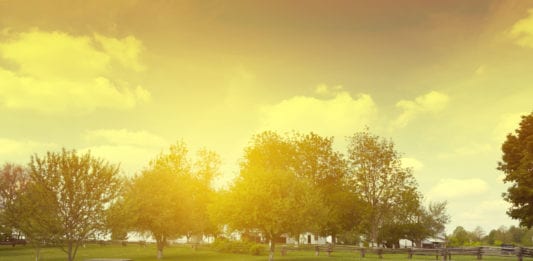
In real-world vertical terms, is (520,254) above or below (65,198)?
below

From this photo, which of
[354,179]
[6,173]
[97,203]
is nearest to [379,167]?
[354,179]

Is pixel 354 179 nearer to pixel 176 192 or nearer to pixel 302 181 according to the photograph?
pixel 302 181

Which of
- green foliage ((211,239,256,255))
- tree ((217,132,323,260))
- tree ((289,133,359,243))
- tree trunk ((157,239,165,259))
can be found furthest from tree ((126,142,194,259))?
tree ((289,133,359,243))

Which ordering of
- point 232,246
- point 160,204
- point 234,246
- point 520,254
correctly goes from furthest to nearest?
point 232,246 < point 234,246 < point 160,204 < point 520,254

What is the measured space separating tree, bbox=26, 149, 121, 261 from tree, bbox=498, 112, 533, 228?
44178 mm

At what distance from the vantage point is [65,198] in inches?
1264

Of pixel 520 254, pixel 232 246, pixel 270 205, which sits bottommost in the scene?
pixel 232 246

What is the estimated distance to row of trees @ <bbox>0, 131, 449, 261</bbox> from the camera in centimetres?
3234

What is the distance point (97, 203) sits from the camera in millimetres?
32969

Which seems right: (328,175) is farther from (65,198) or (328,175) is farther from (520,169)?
(65,198)

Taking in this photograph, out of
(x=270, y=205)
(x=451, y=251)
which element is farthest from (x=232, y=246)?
(x=451, y=251)

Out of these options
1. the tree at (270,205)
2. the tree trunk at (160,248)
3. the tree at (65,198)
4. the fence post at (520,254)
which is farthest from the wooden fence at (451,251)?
the tree at (65,198)

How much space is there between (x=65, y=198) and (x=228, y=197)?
19.4 meters

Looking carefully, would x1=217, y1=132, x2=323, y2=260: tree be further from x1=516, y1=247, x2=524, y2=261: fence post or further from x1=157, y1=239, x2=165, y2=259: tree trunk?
x1=516, y1=247, x2=524, y2=261: fence post
